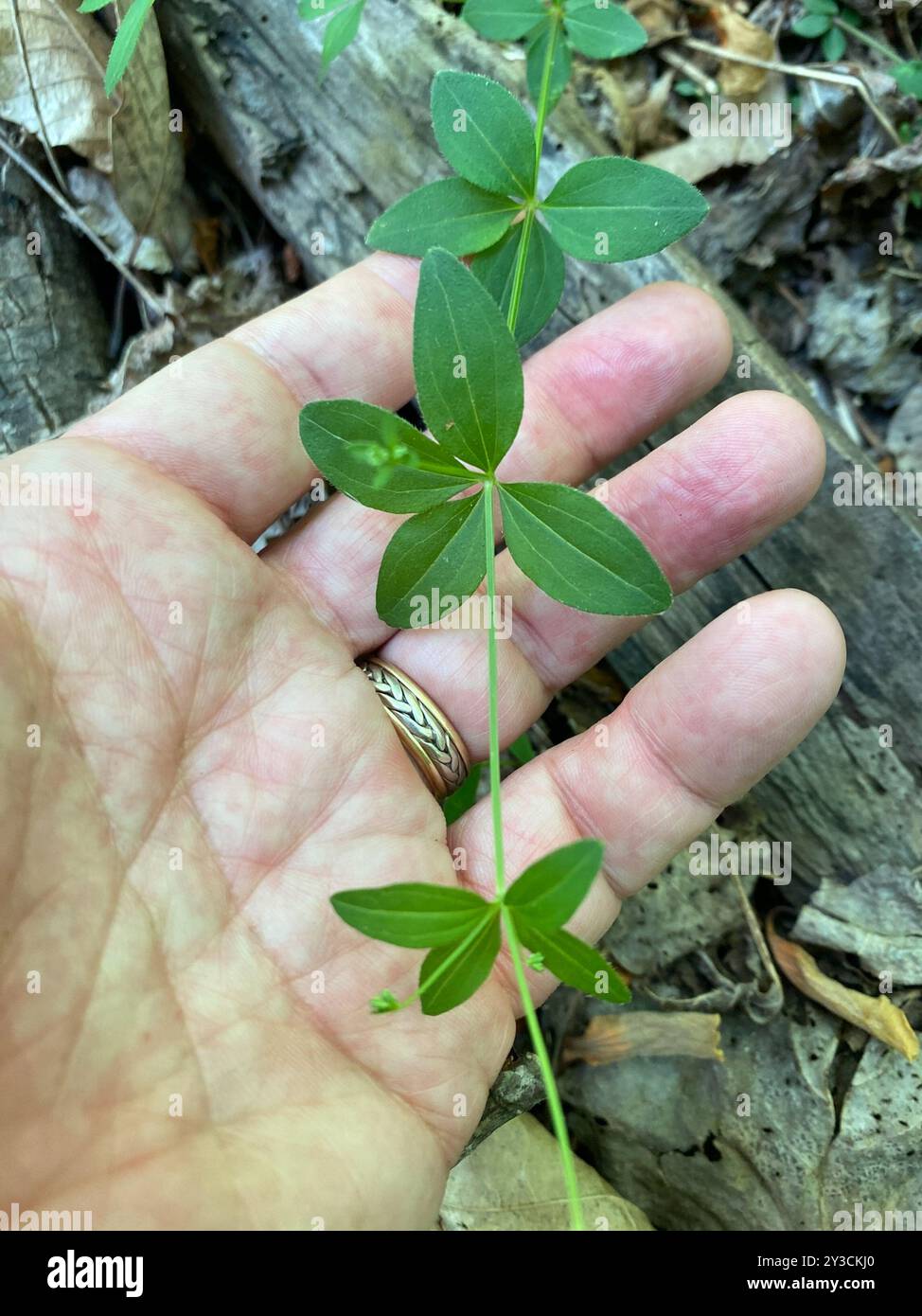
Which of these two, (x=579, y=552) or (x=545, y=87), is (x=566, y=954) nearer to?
(x=579, y=552)

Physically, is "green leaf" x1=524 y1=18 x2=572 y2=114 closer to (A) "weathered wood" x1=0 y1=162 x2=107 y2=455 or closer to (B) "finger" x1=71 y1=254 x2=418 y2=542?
(B) "finger" x1=71 y1=254 x2=418 y2=542

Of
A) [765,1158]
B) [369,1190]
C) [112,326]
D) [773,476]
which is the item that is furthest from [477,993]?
[112,326]

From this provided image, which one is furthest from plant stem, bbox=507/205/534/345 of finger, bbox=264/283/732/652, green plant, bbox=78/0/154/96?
green plant, bbox=78/0/154/96

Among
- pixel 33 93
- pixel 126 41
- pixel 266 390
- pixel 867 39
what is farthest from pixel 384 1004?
pixel 867 39

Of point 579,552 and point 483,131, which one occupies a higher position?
point 483,131

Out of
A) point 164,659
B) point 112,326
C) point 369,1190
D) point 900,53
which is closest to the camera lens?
point 369,1190
